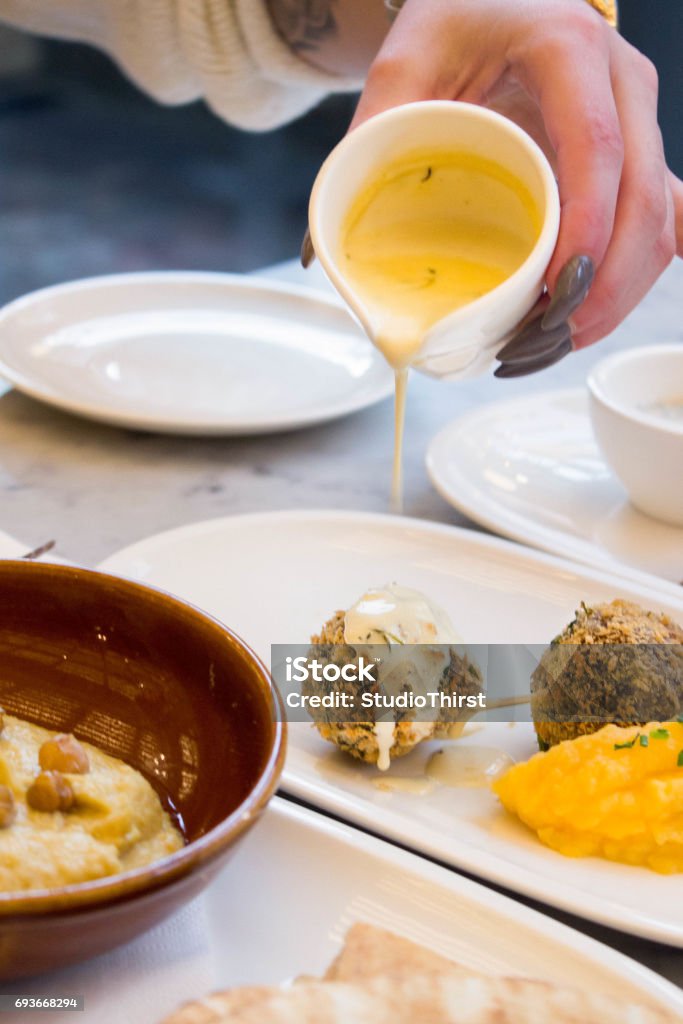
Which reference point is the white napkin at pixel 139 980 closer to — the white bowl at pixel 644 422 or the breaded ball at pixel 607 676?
the breaded ball at pixel 607 676

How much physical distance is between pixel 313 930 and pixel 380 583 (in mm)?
567

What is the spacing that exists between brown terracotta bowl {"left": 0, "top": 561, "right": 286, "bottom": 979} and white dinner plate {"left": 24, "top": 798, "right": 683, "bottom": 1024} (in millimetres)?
55

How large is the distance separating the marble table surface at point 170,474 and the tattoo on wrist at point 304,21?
2.47 ft

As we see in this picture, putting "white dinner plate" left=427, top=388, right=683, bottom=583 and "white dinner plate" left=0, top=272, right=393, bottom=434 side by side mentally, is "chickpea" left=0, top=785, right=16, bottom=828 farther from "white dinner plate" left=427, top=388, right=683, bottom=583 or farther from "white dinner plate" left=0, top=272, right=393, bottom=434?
"white dinner plate" left=0, top=272, right=393, bottom=434

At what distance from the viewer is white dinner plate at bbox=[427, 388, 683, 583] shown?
1424 millimetres

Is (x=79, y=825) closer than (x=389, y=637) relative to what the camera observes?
Yes

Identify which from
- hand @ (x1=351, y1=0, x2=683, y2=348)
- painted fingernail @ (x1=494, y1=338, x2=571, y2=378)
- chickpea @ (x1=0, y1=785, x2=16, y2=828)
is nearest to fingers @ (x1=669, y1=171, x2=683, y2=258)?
hand @ (x1=351, y1=0, x2=683, y2=348)

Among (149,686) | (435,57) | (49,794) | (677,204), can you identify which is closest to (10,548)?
(149,686)

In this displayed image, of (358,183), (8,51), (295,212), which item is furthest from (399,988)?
(8,51)

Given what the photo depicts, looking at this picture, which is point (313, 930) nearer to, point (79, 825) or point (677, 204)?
point (79, 825)

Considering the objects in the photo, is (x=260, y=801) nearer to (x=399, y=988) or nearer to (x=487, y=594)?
(x=399, y=988)

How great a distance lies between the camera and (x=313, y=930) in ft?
2.46

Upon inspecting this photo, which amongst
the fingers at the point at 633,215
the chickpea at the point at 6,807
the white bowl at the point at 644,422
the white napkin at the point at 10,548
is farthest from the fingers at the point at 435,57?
the chickpea at the point at 6,807

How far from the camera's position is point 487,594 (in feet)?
4.16
